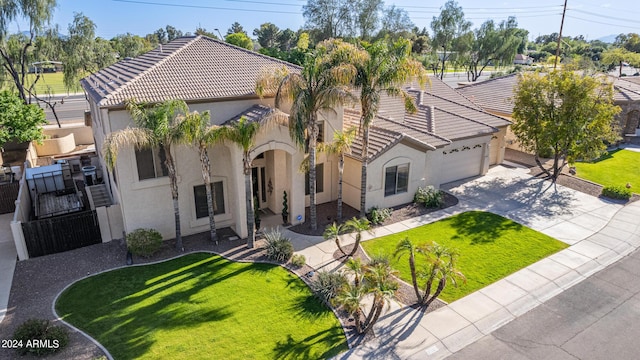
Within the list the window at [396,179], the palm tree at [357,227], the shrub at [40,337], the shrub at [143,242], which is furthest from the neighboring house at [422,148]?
the shrub at [40,337]

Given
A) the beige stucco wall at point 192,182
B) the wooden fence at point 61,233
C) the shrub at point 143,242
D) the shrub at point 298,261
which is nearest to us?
the shrub at point 298,261

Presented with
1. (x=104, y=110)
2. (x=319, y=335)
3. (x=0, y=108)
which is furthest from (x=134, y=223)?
(x=0, y=108)

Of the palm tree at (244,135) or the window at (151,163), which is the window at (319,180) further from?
the window at (151,163)

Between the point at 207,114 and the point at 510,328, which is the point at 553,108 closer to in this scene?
the point at 510,328

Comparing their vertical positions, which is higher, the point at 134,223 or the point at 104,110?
the point at 104,110

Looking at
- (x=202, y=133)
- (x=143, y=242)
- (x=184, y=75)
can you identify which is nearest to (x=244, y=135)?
(x=202, y=133)

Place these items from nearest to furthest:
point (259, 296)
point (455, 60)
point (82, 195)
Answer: point (259, 296) → point (82, 195) → point (455, 60)

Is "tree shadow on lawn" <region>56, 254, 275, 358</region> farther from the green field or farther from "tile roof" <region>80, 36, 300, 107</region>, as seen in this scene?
the green field
